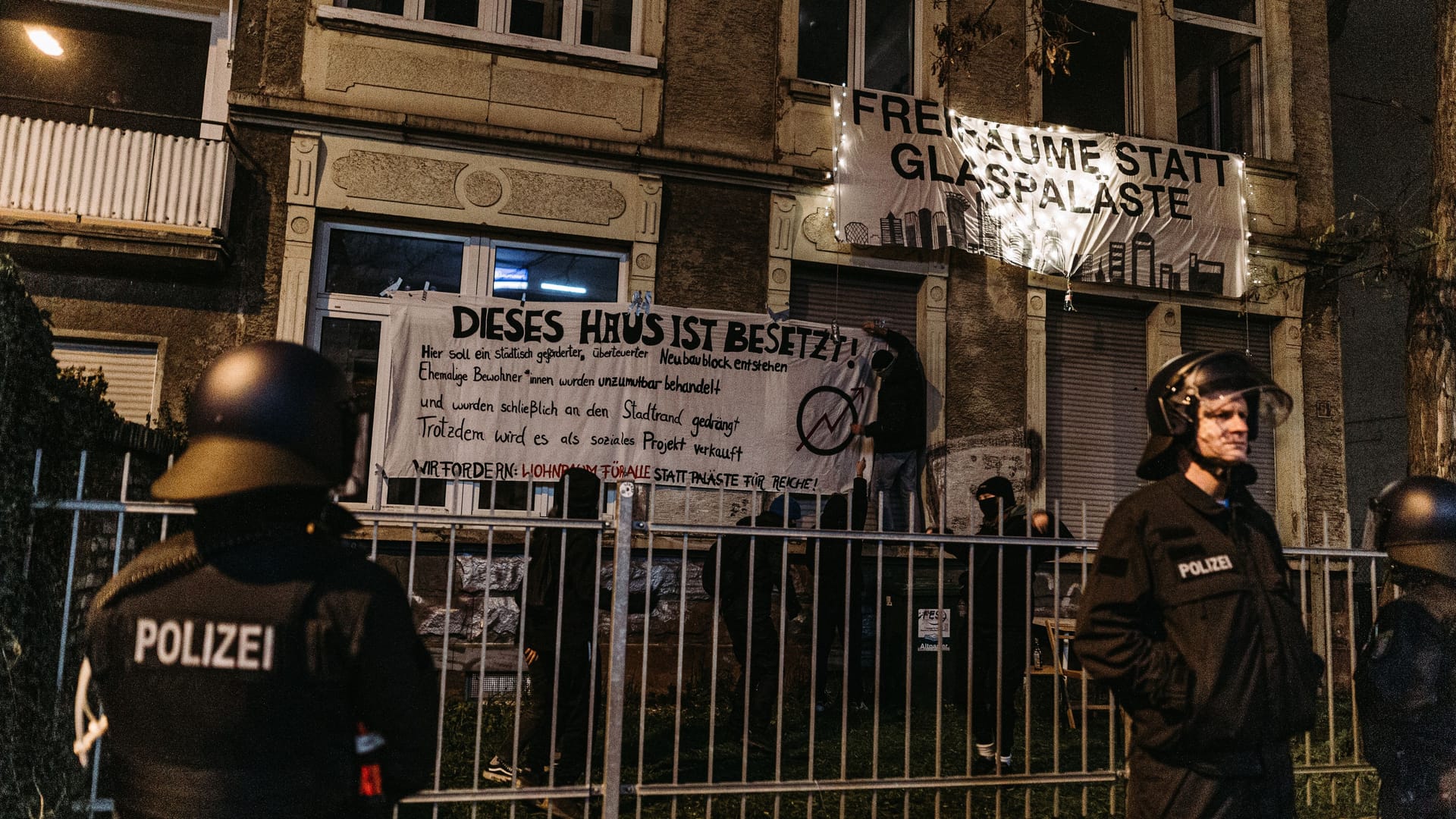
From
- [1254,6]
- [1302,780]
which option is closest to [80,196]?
[1302,780]

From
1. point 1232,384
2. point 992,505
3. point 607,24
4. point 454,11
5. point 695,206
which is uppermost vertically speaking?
point 607,24

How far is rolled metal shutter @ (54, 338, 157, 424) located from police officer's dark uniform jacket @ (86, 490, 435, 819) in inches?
318

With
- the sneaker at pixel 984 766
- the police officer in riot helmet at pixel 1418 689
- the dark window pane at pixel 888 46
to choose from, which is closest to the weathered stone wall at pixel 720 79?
the dark window pane at pixel 888 46

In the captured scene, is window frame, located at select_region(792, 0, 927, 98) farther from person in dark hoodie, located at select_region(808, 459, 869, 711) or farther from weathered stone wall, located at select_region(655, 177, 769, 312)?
person in dark hoodie, located at select_region(808, 459, 869, 711)

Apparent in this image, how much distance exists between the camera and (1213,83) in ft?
41.4

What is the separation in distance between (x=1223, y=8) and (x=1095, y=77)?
208 centimetres

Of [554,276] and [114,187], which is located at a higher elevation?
[114,187]

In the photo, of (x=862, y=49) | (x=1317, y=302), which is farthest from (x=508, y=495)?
(x=1317, y=302)

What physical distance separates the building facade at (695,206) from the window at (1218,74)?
37 mm

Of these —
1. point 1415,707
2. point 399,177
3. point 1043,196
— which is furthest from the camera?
point 1043,196

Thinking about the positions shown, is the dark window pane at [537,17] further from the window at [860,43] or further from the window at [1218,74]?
the window at [1218,74]

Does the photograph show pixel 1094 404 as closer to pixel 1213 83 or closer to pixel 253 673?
pixel 1213 83

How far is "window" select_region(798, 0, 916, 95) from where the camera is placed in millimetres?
11180

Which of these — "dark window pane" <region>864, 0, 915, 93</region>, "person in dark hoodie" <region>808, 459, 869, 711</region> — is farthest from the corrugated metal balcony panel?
"dark window pane" <region>864, 0, 915, 93</region>
